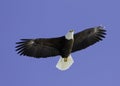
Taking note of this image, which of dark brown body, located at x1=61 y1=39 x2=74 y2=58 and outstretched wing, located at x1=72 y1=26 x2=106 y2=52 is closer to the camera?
dark brown body, located at x1=61 y1=39 x2=74 y2=58

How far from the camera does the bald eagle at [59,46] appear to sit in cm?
2881

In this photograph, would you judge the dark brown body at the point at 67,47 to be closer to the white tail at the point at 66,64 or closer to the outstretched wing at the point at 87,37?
the white tail at the point at 66,64

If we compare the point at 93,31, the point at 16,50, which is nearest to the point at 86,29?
the point at 93,31

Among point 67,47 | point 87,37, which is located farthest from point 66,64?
point 87,37

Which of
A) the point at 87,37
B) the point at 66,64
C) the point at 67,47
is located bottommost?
the point at 66,64

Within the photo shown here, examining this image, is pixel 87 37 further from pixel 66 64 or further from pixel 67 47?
pixel 66 64

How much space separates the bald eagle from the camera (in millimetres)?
28812

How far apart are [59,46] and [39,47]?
1.88ft

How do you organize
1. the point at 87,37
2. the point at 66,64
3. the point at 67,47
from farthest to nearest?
the point at 87,37 < the point at 66,64 < the point at 67,47

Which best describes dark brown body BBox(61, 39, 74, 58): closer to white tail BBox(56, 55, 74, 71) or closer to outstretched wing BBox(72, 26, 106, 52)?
white tail BBox(56, 55, 74, 71)

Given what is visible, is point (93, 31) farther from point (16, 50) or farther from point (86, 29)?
point (16, 50)

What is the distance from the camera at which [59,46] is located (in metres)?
29.1

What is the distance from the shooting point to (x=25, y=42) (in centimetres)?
2908

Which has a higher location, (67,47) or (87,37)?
(87,37)
